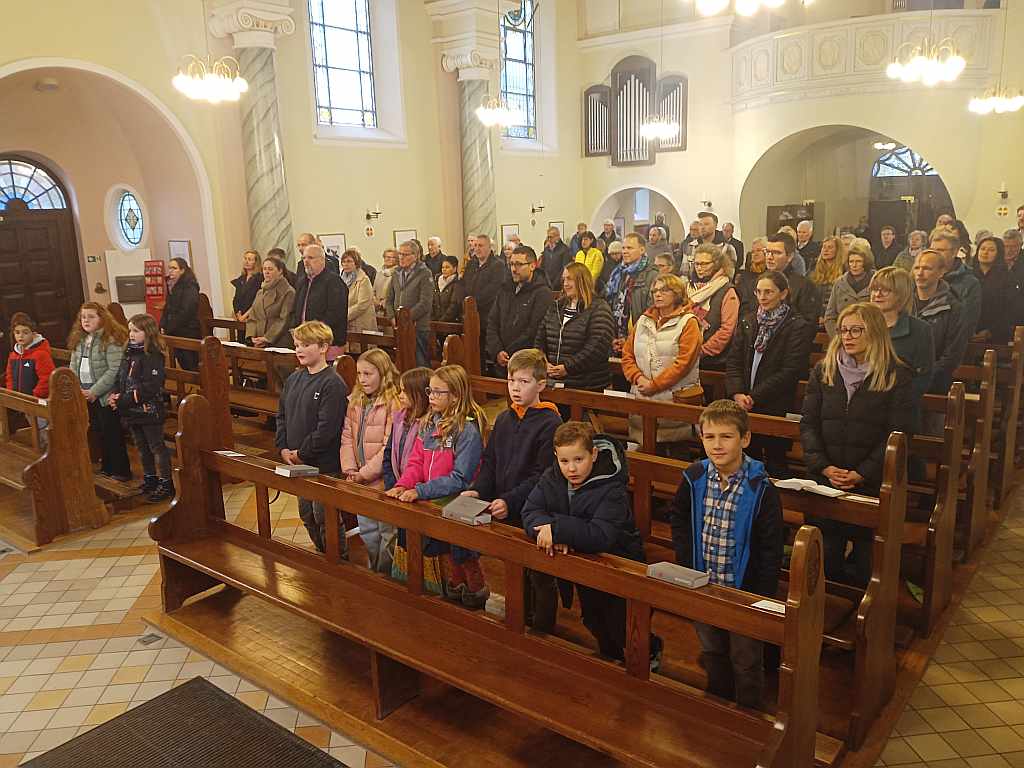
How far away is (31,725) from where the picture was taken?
11.2 feet

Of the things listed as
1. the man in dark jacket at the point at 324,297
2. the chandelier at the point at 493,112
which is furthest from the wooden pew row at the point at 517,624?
the chandelier at the point at 493,112

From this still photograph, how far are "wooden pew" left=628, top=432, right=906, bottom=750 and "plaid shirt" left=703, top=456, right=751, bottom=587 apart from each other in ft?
1.51

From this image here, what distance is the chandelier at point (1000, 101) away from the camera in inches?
496

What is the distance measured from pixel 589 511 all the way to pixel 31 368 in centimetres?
490

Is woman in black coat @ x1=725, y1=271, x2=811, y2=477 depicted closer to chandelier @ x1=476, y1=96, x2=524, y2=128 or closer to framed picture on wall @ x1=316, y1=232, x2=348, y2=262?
framed picture on wall @ x1=316, y1=232, x2=348, y2=262

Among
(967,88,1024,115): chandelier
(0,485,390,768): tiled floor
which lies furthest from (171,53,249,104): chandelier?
(967,88,1024,115): chandelier

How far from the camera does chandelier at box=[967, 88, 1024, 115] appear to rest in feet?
41.3

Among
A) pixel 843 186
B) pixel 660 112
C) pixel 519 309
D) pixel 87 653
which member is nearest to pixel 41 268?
pixel 519 309

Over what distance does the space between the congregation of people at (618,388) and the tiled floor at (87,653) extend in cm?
74

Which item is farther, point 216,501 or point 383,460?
point 216,501

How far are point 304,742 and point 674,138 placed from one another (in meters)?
15.0

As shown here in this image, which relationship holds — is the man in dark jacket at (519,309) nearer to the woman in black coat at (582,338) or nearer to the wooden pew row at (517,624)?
the woman in black coat at (582,338)

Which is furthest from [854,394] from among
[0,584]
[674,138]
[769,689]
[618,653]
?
[674,138]

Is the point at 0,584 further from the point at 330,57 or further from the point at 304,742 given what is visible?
the point at 330,57
